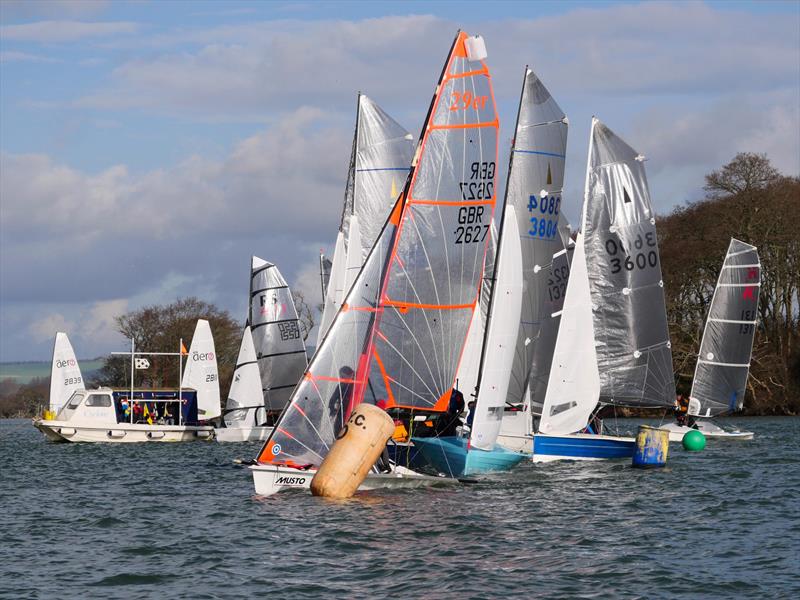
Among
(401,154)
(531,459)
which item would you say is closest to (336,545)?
(531,459)

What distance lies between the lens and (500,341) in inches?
1018

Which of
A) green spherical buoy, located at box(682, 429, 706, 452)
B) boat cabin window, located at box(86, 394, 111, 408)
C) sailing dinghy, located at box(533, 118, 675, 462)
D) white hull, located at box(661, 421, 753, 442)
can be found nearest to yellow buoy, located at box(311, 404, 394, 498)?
sailing dinghy, located at box(533, 118, 675, 462)

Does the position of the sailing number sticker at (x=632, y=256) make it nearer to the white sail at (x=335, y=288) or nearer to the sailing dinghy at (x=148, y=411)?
the white sail at (x=335, y=288)

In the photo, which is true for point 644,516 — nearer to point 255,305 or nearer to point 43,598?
point 43,598

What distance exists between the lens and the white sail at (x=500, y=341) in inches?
983

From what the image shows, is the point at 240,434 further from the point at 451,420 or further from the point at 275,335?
the point at 451,420

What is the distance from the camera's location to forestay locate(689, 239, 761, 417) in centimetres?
4200

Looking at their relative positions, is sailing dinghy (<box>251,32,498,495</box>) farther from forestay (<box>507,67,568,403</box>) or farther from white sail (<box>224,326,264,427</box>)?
white sail (<box>224,326,264,427</box>)

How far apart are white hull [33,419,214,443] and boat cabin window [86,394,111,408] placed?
2.97ft

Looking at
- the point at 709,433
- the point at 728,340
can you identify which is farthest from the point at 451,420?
the point at 728,340

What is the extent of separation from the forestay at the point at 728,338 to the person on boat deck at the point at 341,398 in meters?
21.7

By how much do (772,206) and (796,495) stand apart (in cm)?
3820

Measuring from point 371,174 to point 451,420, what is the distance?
484 inches

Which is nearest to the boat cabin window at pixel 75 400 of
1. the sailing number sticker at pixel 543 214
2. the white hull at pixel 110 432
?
the white hull at pixel 110 432
